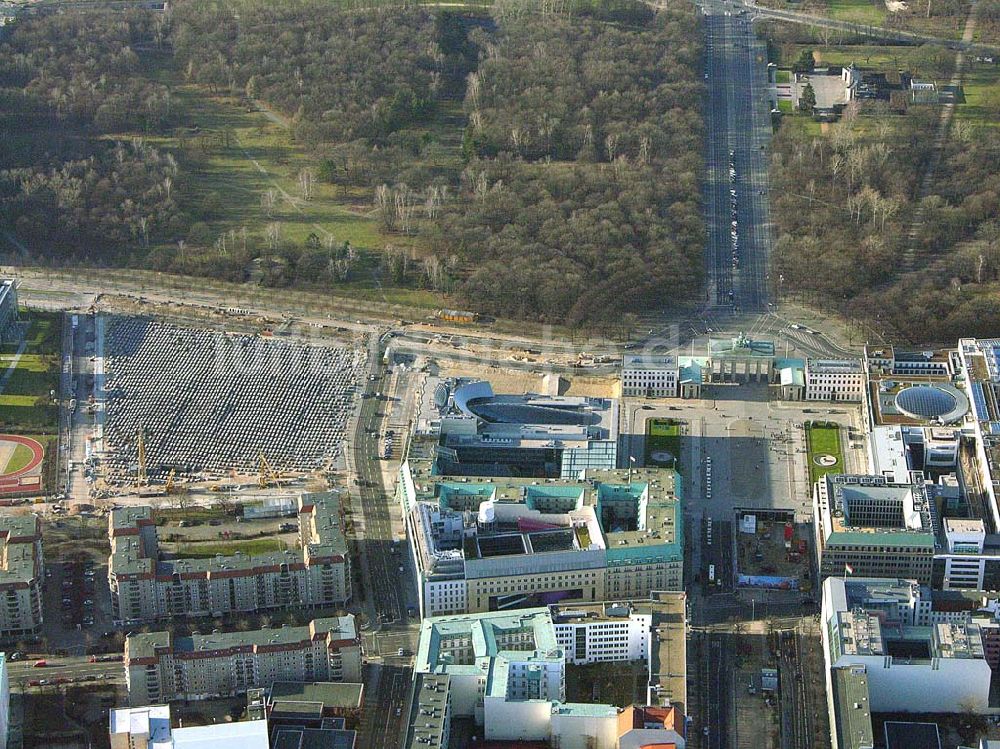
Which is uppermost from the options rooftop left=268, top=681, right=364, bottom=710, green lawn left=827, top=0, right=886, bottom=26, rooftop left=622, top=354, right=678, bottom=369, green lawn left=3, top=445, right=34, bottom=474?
green lawn left=827, top=0, right=886, bottom=26

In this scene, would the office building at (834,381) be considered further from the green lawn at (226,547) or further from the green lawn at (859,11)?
the green lawn at (859,11)

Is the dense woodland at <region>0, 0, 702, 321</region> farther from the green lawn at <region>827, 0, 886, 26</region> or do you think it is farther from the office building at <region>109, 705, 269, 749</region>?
the office building at <region>109, 705, 269, 749</region>

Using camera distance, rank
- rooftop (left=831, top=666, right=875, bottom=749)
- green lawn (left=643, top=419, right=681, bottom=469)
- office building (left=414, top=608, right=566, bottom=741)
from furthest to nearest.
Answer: green lawn (left=643, top=419, right=681, bottom=469), office building (left=414, top=608, right=566, bottom=741), rooftop (left=831, top=666, right=875, bottom=749)

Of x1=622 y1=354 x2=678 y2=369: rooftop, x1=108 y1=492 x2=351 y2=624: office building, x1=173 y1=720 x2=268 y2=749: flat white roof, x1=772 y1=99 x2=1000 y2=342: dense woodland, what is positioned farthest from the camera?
x1=772 y1=99 x2=1000 y2=342: dense woodland

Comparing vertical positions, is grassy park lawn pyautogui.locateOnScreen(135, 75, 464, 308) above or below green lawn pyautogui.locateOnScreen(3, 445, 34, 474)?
above

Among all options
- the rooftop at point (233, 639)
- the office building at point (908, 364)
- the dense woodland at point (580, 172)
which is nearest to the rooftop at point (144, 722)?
the rooftop at point (233, 639)

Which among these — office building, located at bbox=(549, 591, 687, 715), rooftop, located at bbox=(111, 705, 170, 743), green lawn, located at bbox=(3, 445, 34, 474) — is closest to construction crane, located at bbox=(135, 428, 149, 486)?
green lawn, located at bbox=(3, 445, 34, 474)
